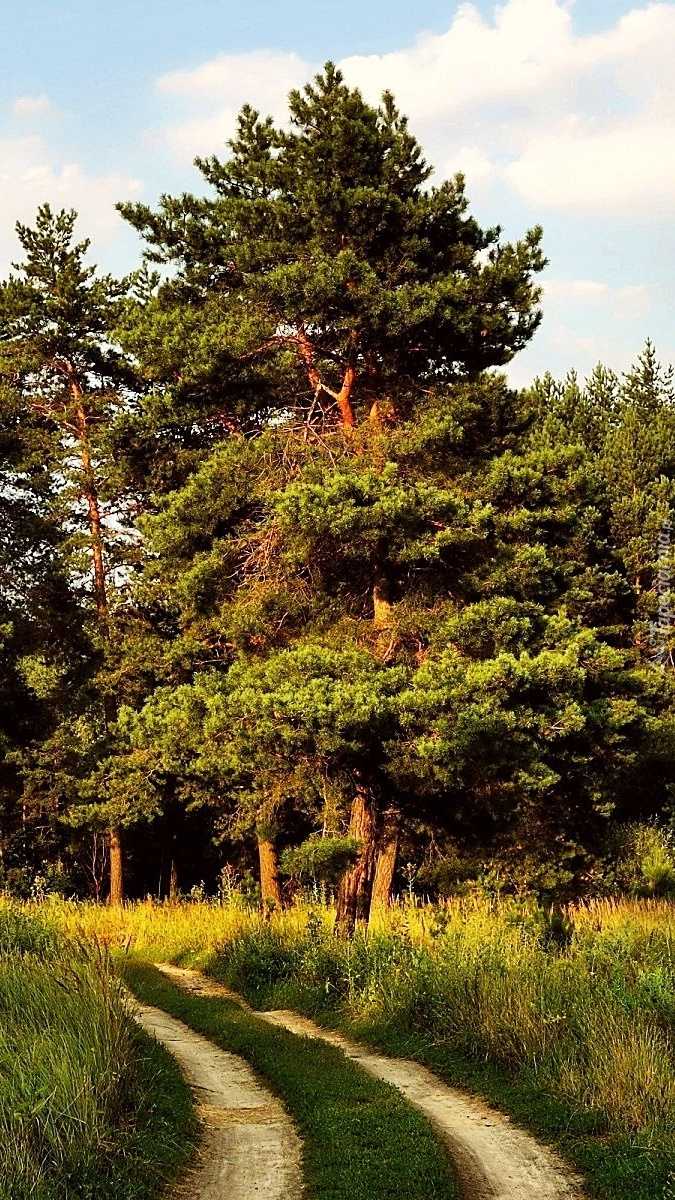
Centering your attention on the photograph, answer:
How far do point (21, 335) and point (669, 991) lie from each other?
24.9 metres

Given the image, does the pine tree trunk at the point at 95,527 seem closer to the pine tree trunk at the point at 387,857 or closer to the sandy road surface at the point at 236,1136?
the pine tree trunk at the point at 387,857

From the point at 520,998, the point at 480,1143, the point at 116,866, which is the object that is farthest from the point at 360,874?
the point at 116,866

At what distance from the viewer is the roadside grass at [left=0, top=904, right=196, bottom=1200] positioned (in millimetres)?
6848

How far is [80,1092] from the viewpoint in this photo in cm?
762

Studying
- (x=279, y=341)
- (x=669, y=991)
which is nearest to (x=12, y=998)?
(x=669, y=991)

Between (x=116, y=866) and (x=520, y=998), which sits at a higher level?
(x=520, y=998)

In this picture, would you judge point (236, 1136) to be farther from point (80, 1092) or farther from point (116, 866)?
point (116, 866)

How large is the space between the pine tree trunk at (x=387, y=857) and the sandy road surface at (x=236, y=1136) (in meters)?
9.01

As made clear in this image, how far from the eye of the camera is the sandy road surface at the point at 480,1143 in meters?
7.45

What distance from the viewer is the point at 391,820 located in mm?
21688

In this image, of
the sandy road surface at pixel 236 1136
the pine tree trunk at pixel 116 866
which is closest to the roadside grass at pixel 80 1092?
the sandy road surface at pixel 236 1136

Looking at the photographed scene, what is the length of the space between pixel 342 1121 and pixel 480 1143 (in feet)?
3.66

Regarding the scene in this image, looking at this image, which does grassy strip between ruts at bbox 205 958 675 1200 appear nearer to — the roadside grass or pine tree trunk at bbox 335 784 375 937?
the roadside grass

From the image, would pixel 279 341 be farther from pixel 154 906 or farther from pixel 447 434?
pixel 154 906
